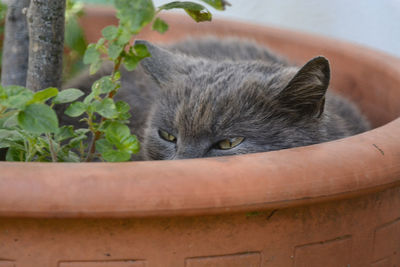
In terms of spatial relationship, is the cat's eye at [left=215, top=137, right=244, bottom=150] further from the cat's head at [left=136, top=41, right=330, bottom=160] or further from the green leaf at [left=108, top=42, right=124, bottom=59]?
the green leaf at [left=108, top=42, right=124, bottom=59]

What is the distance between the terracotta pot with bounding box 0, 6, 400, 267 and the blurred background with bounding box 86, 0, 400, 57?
1.63 meters

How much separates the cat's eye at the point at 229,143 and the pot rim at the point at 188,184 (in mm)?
387

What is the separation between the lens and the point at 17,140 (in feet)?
4.33

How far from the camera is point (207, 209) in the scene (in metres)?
1.04

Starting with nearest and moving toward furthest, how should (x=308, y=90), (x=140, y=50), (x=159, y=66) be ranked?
(x=140, y=50)
(x=308, y=90)
(x=159, y=66)

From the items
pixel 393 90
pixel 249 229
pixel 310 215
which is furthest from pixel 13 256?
pixel 393 90

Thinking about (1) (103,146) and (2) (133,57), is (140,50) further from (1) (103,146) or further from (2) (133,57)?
(1) (103,146)

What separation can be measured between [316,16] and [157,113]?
1.63 meters

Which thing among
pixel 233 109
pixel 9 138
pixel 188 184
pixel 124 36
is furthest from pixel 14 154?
pixel 233 109

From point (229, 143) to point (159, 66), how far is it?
477 millimetres

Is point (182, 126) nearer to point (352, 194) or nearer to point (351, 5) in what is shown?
point (352, 194)

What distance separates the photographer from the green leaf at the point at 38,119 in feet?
3.59

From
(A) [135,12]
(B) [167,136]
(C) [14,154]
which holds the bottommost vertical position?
(B) [167,136]

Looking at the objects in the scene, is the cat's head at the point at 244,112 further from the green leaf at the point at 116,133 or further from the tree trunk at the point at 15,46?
the tree trunk at the point at 15,46
